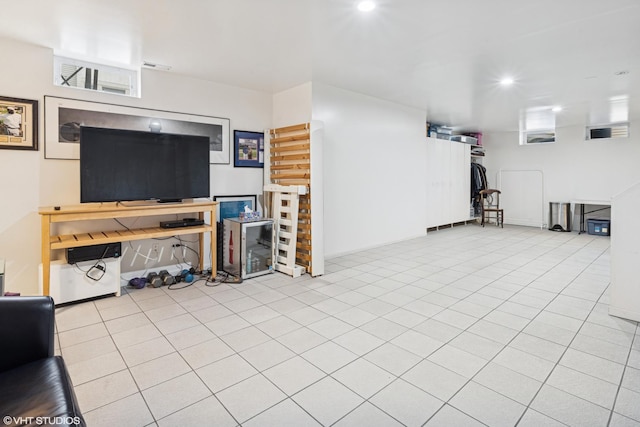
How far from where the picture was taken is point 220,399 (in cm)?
193

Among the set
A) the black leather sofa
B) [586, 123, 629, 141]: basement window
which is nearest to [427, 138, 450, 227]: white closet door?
[586, 123, 629, 141]: basement window

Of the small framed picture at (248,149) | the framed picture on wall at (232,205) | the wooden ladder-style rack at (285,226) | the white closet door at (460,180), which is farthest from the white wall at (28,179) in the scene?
the white closet door at (460,180)

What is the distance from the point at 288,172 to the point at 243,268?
→ 143 cm

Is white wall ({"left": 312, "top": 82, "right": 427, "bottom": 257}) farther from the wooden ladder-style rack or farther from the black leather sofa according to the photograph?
the black leather sofa

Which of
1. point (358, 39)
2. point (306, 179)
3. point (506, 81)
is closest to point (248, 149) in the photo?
point (306, 179)

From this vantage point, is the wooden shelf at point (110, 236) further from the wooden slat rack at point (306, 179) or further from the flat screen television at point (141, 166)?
the wooden slat rack at point (306, 179)

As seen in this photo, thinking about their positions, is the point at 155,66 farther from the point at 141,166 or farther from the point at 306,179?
the point at 306,179

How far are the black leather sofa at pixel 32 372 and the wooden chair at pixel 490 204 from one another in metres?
9.06

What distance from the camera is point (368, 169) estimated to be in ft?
18.5

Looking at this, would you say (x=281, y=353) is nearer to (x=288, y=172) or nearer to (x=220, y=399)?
(x=220, y=399)

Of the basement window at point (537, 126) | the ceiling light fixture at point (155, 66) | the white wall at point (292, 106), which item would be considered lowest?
the white wall at point (292, 106)

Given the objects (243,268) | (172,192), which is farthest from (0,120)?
(243,268)

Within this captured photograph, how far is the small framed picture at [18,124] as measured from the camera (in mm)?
3168

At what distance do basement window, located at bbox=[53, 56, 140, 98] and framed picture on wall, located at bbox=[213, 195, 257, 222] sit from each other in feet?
5.27
